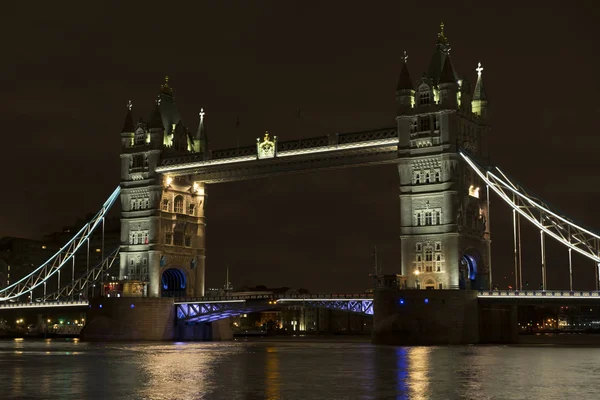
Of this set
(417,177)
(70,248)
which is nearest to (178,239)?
(70,248)

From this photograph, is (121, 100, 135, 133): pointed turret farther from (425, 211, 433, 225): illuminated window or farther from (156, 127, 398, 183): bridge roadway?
(425, 211, 433, 225): illuminated window

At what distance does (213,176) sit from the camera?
9275cm

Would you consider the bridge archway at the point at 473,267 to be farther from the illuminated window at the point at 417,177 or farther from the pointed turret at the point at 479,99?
the pointed turret at the point at 479,99

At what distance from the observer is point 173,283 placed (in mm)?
98625

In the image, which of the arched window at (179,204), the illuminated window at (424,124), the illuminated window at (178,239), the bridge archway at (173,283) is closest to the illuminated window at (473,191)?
the illuminated window at (424,124)

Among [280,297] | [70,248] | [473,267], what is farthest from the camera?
[70,248]

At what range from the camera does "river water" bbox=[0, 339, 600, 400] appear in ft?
104

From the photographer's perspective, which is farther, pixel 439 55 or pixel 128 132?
pixel 128 132

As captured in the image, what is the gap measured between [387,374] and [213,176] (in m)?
54.9

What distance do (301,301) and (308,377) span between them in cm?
4372

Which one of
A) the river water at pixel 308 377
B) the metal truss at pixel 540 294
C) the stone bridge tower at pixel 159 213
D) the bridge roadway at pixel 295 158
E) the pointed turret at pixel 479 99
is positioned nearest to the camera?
the river water at pixel 308 377

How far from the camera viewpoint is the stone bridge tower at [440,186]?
74.6m

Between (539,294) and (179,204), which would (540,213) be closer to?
(539,294)

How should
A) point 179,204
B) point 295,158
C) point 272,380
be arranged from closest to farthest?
point 272,380 → point 295,158 → point 179,204
